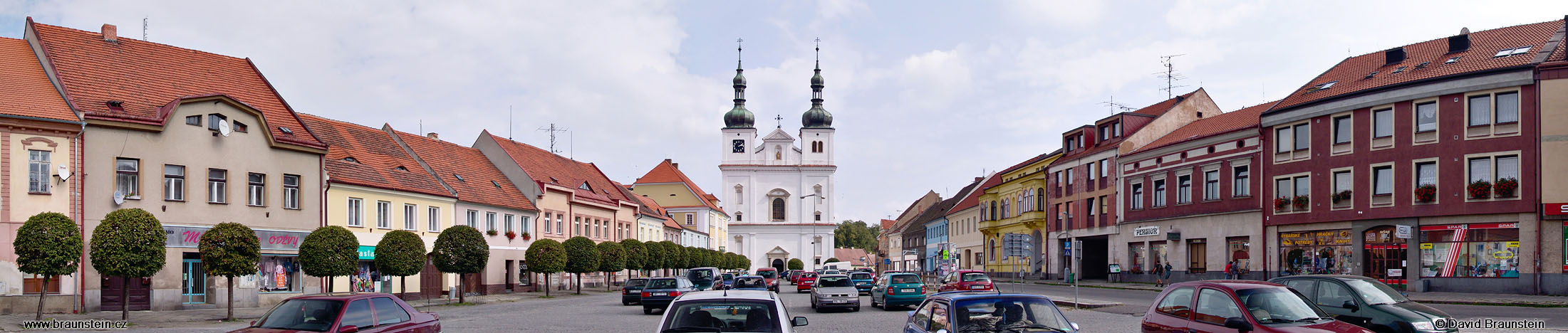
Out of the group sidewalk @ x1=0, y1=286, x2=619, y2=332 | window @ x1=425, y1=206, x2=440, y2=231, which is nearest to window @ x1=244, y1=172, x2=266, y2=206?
sidewalk @ x1=0, y1=286, x2=619, y2=332

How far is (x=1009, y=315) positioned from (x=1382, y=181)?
102ft

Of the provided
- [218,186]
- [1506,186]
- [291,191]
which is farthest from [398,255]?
[1506,186]

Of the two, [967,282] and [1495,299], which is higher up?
[967,282]

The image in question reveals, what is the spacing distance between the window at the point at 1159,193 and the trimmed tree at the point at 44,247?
42019 millimetres

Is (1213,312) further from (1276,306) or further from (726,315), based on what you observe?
(726,315)

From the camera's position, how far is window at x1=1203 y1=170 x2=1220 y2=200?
156 feet

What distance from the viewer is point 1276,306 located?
12922 millimetres

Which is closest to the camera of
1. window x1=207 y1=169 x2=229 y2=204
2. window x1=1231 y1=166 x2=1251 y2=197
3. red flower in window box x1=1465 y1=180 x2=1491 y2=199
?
window x1=207 y1=169 x2=229 y2=204

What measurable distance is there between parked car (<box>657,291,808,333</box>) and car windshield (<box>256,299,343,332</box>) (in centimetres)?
490

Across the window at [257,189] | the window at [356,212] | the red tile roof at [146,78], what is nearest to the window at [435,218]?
the window at [356,212]

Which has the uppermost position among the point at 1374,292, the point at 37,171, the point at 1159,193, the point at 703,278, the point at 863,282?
the point at 37,171

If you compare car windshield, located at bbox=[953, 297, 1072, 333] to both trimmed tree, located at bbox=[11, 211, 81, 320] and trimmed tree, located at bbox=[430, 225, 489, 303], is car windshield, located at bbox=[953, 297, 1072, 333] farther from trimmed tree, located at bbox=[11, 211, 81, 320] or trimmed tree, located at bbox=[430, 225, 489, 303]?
trimmed tree, located at bbox=[430, 225, 489, 303]

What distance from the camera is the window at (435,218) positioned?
45850 millimetres

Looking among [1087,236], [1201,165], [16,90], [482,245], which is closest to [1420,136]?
[1201,165]
